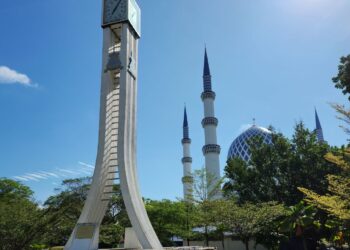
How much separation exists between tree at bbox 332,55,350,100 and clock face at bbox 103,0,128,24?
1039cm

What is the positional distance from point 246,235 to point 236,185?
1034cm

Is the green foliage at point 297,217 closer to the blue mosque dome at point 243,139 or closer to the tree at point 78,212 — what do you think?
the tree at point 78,212

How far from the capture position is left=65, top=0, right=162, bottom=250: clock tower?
14992 millimetres

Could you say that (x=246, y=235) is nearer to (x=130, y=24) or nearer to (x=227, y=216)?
(x=227, y=216)

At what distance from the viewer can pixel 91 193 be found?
16.2 meters

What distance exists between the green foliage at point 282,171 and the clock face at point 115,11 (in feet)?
64.4

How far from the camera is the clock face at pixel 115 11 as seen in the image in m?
18.2

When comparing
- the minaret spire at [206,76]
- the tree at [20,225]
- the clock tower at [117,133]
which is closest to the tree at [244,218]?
the clock tower at [117,133]

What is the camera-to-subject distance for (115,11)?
60.7 ft

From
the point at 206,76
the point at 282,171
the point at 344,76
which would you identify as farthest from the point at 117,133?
the point at 206,76

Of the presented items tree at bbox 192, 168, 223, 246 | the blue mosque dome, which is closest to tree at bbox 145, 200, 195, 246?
tree at bbox 192, 168, 223, 246

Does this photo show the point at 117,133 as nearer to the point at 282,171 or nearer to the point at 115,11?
the point at 115,11

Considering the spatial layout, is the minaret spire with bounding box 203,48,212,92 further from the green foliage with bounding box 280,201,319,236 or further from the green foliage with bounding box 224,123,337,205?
the green foliage with bounding box 280,201,319,236

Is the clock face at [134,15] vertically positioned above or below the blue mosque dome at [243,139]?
below
